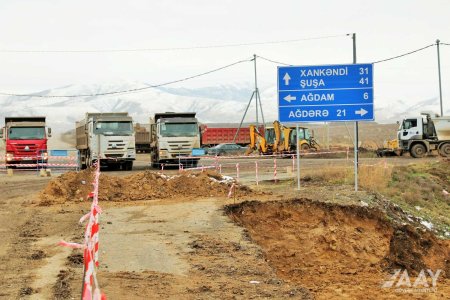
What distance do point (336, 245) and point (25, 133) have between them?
27.1 metres

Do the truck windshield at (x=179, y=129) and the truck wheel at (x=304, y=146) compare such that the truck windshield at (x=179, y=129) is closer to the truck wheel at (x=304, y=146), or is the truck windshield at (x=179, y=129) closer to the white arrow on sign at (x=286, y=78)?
the white arrow on sign at (x=286, y=78)

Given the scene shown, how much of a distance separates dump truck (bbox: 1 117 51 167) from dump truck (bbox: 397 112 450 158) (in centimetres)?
2578

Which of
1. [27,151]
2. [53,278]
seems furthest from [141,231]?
[27,151]

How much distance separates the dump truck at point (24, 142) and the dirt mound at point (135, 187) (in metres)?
15.0

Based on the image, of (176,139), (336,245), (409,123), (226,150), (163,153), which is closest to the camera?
(336,245)

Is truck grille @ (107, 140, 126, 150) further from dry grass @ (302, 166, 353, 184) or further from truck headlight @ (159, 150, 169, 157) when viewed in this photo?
dry grass @ (302, 166, 353, 184)

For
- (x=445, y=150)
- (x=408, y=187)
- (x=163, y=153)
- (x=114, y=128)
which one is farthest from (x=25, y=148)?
(x=445, y=150)

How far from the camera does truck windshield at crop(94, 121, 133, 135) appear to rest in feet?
117

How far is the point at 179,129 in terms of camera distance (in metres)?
37.0

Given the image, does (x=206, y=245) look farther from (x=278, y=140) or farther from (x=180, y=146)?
(x=278, y=140)

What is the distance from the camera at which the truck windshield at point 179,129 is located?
121ft

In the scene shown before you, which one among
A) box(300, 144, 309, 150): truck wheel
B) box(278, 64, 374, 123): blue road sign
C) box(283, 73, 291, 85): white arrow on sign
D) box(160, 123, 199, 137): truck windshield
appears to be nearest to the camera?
box(278, 64, 374, 123): blue road sign

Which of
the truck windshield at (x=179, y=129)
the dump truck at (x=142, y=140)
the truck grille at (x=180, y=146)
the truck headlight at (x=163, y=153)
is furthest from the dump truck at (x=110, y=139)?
the dump truck at (x=142, y=140)

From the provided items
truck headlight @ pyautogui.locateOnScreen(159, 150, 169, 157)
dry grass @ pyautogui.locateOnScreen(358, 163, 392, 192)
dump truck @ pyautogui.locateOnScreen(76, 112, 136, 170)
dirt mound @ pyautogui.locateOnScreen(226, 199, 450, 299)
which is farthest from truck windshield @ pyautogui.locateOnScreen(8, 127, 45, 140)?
dirt mound @ pyautogui.locateOnScreen(226, 199, 450, 299)
